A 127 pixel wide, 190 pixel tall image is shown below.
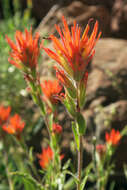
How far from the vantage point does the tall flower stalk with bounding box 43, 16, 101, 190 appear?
0.42 metres

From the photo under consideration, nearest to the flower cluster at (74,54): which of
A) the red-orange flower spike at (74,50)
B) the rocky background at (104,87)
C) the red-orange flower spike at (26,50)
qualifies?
the red-orange flower spike at (74,50)

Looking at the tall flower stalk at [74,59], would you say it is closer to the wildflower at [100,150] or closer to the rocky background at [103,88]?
the wildflower at [100,150]

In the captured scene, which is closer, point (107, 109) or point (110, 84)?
point (107, 109)

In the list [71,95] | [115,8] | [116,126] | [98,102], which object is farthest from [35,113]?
[71,95]

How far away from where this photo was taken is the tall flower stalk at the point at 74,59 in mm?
422

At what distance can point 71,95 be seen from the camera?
48cm

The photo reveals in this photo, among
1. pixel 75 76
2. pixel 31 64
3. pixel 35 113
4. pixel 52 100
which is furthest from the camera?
pixel 35 113

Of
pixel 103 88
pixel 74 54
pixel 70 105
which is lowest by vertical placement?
pixel 103 88

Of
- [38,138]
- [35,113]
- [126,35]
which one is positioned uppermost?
[126,35]

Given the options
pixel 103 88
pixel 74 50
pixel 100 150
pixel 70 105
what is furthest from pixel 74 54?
pixel 103 88

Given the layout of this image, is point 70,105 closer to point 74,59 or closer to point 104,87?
point 74,59

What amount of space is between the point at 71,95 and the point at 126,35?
6.80ft

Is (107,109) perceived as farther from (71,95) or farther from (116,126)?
(71,95)

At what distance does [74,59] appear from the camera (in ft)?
1.44
